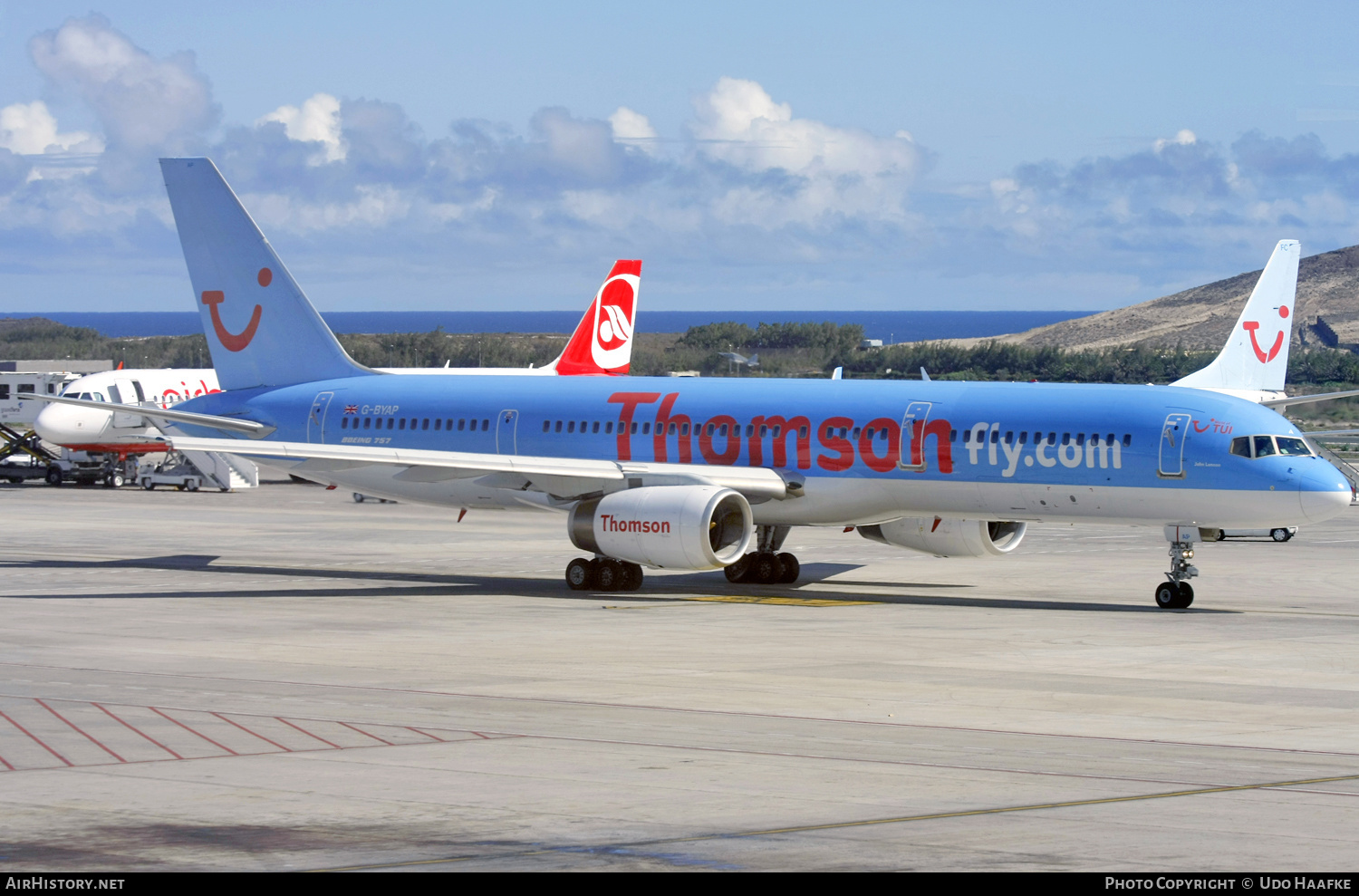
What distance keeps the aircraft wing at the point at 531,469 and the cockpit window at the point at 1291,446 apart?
363 inches

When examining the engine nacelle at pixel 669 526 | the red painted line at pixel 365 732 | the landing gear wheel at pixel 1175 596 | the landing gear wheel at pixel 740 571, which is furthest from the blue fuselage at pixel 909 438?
the red painted line at pixel 365 732

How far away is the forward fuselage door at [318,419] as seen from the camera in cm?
3984

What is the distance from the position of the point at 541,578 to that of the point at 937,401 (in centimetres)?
1012

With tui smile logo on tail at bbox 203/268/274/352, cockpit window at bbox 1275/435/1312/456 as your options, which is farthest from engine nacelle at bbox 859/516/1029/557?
tui smile logo on tail at bbox 203/268/274/352

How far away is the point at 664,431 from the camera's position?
36031 mm

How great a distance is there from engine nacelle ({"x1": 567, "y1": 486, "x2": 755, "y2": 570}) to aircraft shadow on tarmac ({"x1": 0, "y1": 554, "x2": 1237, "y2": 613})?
3.37ft

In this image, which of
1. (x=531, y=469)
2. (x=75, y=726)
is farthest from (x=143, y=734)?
(x=531, y=469)

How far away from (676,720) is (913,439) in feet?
49.4

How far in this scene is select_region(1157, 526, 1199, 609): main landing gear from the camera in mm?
31844

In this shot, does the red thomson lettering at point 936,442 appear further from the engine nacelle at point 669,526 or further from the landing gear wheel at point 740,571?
the landing gear wheel at point 740,571

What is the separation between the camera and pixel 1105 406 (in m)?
32.4

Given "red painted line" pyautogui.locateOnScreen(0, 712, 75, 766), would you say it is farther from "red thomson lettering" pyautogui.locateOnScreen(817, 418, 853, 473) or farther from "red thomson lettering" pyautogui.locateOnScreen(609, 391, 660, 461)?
"red thomson lettering" pyautogui.locateOnScreen(609, 391, 660, 461)
